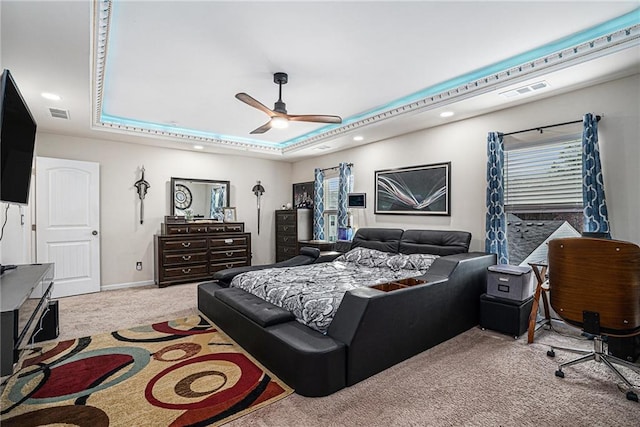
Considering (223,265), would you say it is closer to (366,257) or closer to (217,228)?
(217,228)

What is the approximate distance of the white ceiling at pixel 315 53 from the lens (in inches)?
89.0

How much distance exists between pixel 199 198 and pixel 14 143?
12.4 ft

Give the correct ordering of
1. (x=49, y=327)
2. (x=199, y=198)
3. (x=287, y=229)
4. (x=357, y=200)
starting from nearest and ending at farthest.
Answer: (x=49, y=327), (x=357, y=200), (x=199, y=198), (x=287, y=229)

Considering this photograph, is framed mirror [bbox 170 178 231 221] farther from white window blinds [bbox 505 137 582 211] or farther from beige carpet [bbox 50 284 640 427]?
white window blinds [bbox 505 137 582 211]

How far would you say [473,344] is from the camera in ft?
9.76

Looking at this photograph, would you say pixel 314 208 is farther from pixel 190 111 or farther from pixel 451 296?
pixel 451 296

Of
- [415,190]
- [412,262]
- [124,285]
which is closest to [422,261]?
[412,262]

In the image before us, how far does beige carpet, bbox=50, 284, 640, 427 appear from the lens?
1886 millimetres

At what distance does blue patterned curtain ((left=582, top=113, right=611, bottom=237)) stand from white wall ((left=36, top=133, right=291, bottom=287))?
568 cm

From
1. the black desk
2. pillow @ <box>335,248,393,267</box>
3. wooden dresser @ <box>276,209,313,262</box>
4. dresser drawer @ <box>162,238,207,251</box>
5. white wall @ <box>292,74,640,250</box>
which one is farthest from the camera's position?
wooden dresser @ <box>276,209,313,262</box>

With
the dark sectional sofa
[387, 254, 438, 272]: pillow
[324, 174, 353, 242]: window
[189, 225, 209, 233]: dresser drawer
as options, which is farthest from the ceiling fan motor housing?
[189, 225, 209, 233]: dresser drawer

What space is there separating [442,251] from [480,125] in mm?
1711

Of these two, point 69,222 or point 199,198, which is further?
point 199,198

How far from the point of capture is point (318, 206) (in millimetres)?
6363
